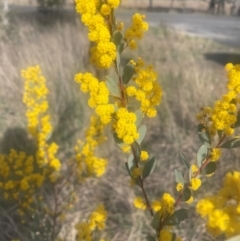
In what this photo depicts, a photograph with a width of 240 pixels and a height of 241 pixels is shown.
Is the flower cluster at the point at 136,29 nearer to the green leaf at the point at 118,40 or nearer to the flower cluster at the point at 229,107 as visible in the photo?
the green leaf at the point at 118,40

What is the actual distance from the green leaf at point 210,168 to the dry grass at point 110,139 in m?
1.56

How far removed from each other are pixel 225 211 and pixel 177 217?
0.26 metres

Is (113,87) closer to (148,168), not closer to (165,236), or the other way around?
(148,168)

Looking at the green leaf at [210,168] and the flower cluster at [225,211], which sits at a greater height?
the flower cluster at [225,211]

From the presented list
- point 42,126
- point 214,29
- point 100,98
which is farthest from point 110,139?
point 214,29

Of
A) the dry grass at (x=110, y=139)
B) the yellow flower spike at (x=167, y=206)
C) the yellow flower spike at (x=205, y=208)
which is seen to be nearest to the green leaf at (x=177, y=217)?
the yellow flower spike at (x=167, y=206)

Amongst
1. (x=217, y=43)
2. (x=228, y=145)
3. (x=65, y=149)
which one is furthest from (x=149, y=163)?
(x=217, y=43)

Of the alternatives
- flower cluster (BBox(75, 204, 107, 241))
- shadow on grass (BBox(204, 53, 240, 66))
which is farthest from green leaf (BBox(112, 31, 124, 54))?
A: shadow on grass (BBox(204, 53, 240, 66))

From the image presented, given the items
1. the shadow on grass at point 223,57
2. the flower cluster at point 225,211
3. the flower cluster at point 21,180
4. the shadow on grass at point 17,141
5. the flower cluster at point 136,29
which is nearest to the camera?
the flower cluster at point 225,211

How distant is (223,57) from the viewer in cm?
802

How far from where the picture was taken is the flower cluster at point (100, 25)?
978mm

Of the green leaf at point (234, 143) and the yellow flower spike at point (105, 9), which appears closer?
the yellow flower spike at point (105, 9)

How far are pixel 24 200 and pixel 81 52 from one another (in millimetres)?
3380

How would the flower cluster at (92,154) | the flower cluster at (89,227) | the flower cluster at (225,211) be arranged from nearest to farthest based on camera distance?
the flower cluster at (225,211) < the flower cluster at (89,227) < the flower cluster at (92,154)
